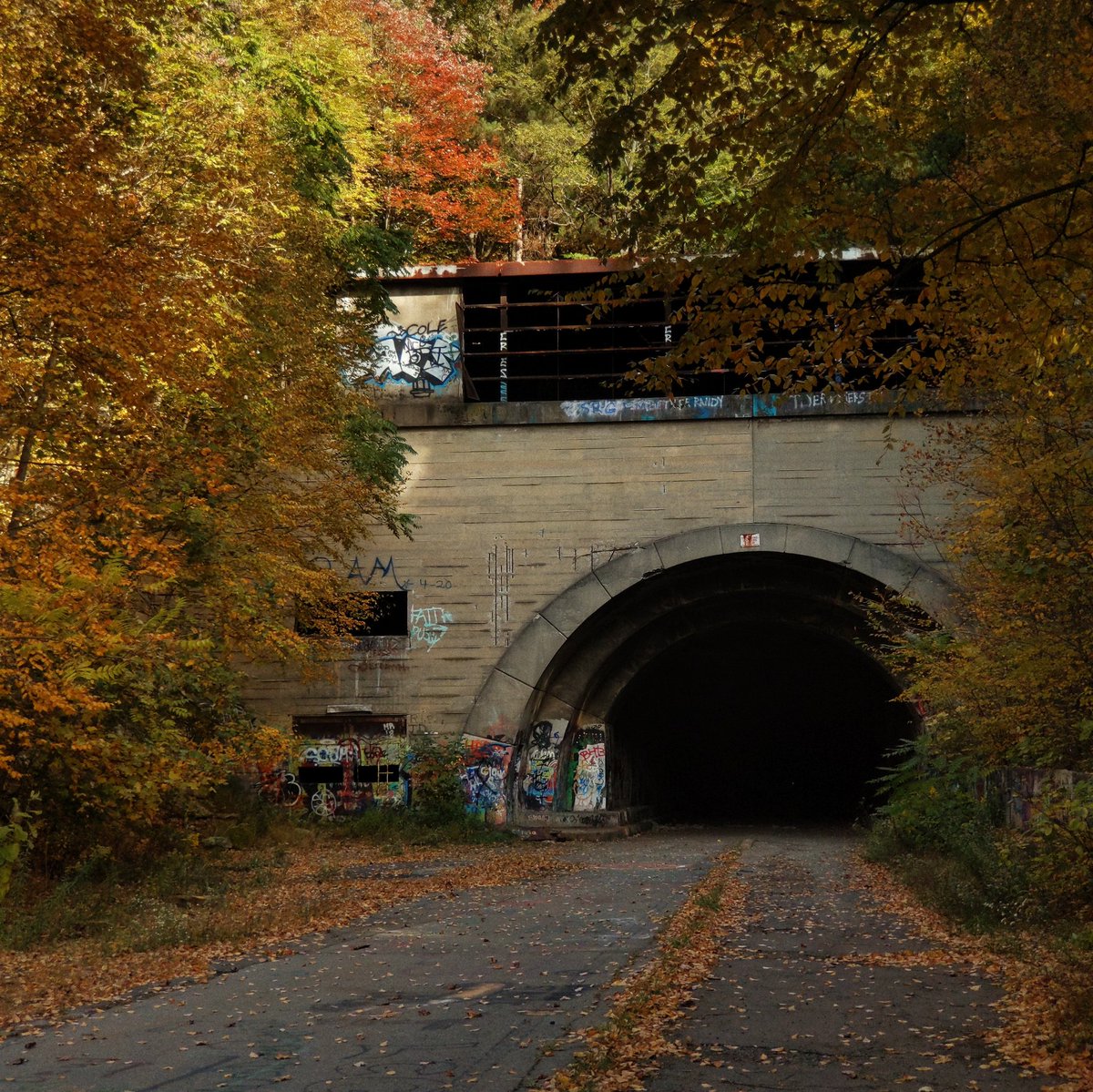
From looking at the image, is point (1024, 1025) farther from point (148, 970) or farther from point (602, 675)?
point (602, 675)

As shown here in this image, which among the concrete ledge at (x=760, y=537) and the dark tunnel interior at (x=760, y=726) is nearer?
the concrete ledge at (x=760, y=537)

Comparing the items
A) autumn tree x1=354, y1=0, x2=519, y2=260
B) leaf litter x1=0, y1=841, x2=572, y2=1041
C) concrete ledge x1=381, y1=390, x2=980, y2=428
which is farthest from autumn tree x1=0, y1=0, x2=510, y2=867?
autumn tree x1=354, y1=0, x2=519, y2=260

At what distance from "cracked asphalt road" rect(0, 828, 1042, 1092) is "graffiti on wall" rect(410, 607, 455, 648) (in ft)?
40.8

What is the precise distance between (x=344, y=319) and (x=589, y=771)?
10.3 metres

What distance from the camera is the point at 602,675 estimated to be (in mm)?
27172

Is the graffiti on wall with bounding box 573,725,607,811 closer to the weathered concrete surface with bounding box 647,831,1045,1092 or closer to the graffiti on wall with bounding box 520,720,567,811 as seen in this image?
the graffiti on wall with bounding box 520,720,567,811

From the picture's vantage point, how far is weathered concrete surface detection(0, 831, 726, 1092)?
591 centimetres

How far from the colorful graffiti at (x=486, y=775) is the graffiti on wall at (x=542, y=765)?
0.95m

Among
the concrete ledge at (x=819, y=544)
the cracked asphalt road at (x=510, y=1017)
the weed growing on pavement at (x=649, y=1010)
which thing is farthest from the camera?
the concrete ledge at (x=819, y=544)

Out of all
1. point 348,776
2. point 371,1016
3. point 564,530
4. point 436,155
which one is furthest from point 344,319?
point 371,1016

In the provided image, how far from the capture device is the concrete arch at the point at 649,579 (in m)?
23.7

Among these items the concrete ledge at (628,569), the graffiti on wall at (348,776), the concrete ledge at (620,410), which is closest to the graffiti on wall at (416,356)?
the concrete ledge at (620,410)

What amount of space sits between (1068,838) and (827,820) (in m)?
28.8

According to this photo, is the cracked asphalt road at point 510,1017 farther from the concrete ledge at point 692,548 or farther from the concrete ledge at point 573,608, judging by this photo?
the concrete ledge at point 692,548
